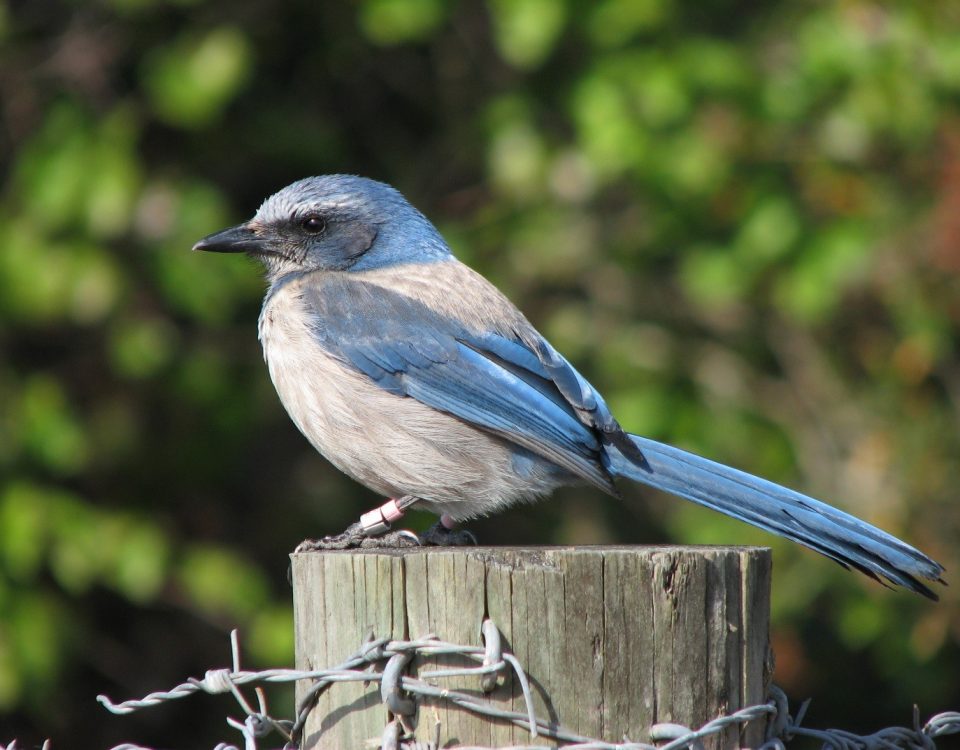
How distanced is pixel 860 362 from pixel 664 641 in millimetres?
4472

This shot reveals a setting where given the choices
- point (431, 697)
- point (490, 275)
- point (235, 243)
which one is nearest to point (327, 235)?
point (235, 243)

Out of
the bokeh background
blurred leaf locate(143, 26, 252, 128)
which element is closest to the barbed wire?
the bokeh background

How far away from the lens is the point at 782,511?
10.9 ft

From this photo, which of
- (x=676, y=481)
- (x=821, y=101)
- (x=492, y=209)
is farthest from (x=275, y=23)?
(x=676, y=481)

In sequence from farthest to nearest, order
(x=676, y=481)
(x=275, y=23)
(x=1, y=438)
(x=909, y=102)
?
1. (x=275, y=23)
2. (x=909, y=102)
3. (x=1, y=438)
4. (x=676, y=481)

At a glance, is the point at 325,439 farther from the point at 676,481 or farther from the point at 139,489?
the point at 139,489

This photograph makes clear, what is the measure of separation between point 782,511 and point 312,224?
2112 mm

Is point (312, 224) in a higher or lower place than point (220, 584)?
higher

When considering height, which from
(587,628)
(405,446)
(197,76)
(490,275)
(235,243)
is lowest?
(587,628)

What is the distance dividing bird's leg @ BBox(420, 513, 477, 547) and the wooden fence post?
1.27 meters

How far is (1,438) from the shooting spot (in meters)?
5.18

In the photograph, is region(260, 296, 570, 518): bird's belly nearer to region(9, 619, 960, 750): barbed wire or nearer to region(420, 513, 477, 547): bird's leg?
region(420, 513, 477, 547): bird's leg

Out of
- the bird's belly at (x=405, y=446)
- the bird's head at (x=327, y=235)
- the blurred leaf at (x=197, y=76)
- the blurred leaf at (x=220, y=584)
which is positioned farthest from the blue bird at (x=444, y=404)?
the blurred leaf at (x=220, y=584)

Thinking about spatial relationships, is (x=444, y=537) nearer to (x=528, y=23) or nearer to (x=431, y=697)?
A: (x=431, y=697)
